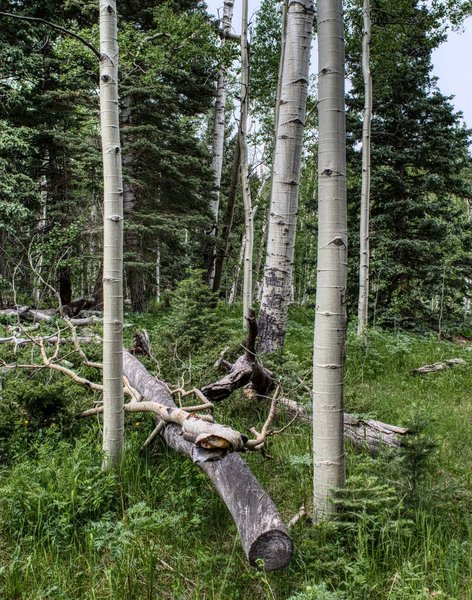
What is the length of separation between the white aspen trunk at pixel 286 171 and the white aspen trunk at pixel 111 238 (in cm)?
259

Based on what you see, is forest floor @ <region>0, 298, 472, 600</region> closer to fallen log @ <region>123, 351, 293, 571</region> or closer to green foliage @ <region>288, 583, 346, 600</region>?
green foliage @ <region>288, 583, 346, 600</region>

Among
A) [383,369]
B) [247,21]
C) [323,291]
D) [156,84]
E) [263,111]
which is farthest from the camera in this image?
[263,111]

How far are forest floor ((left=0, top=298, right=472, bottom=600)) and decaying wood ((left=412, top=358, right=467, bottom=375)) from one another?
3.11 metres

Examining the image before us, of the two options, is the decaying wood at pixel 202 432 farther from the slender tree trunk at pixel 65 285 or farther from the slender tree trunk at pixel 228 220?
the slender tree trunk at pixel 65 285

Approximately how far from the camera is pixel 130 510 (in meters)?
2.50

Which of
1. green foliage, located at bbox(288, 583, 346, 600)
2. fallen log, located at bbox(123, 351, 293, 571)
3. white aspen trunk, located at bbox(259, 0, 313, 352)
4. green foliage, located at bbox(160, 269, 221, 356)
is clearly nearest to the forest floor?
green foliage, located at bbox(288, 583, 346, 600)

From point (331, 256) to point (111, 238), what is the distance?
1652 mm

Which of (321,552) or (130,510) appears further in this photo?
(130,510)

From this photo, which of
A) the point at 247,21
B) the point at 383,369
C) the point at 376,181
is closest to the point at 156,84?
the point at 247,21

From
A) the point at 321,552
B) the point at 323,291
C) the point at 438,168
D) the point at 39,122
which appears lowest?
the point at 321,552

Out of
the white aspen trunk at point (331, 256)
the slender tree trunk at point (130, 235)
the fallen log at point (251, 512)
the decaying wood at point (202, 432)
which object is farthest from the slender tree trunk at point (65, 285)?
the white aspen trunk at point (331, 256)

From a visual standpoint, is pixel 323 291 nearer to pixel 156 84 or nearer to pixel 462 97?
pixel 156 84

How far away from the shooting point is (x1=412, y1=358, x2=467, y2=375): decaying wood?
277 inches

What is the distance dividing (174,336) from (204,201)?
811 centimetres
